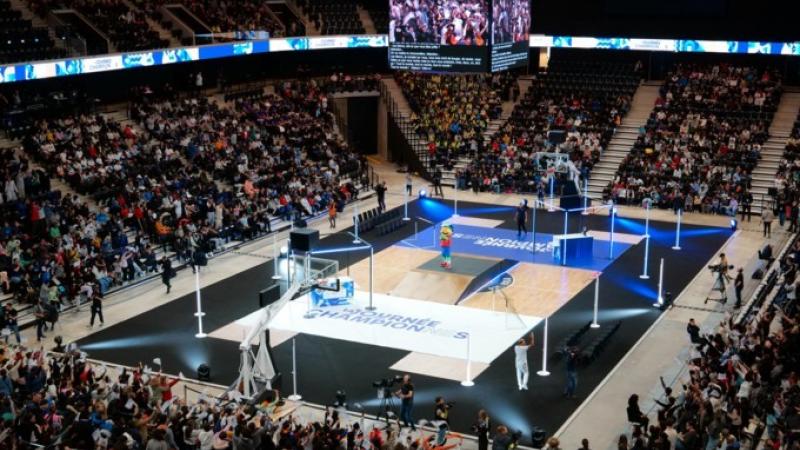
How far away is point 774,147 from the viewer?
147 feet

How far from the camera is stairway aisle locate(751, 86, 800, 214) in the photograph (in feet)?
139

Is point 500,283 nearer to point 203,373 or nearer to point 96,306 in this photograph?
point 203,373

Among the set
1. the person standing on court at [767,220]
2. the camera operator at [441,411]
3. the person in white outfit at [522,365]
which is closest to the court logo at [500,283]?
the person in white outfit at [522,365]

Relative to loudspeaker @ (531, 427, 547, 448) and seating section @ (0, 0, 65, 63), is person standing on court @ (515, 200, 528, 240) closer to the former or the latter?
loudspeaker @ (531, 427, 547, 448)

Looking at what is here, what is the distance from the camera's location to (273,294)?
22.4 meters

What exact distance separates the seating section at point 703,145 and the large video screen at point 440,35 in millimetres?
12258

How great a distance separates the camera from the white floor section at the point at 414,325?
26.3m

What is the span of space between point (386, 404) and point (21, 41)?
75.3ft

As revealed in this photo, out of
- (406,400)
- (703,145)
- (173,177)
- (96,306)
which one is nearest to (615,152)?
(703,145)

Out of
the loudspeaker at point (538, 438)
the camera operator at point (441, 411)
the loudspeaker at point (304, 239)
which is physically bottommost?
the loudspeaker at point (538, 438)

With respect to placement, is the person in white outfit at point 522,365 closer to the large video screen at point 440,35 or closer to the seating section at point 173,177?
the seating section at point 173,177

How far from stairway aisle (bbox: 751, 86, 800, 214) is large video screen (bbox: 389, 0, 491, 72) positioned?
14439mm

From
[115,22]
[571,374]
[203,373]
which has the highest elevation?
[115,22]

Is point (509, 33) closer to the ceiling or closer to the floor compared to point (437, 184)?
closer to the ceiling
